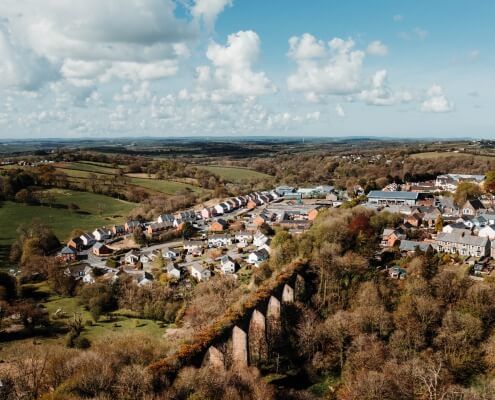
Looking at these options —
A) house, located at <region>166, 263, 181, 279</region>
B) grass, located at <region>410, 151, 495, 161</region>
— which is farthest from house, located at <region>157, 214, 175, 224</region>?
grass, located at <region>410, 151, 495, 161</region>

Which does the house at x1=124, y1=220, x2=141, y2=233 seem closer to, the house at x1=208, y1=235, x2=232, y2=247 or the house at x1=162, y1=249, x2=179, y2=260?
the house at x1=162, y1=249, x2=179, y2=260

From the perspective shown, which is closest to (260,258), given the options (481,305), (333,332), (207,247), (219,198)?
(207,247)

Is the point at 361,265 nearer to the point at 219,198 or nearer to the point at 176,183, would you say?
the point at 219,198

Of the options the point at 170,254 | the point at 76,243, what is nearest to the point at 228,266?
the point at 170,254

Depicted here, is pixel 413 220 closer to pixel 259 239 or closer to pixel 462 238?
pixel 462 238

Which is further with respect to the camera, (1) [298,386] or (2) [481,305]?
(2) [481,305]

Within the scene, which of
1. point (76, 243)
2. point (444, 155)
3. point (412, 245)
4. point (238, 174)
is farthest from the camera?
point (238, 174)

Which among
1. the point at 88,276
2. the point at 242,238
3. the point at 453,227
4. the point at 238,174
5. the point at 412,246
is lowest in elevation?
the point at 88,276
